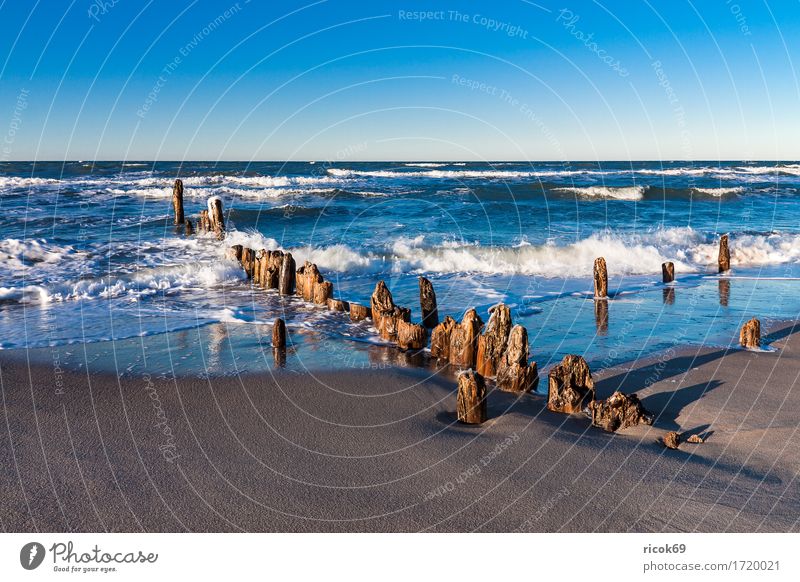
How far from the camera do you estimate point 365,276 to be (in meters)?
16.3

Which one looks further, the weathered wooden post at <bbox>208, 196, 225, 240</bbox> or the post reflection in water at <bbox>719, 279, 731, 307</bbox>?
the weathered wooden post at <bbox>208, 196, 225, 240</bbox>

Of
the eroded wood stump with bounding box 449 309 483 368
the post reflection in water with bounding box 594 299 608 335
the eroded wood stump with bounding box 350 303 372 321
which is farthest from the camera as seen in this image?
the eroded wood stump with bounding box 350 303 372 321

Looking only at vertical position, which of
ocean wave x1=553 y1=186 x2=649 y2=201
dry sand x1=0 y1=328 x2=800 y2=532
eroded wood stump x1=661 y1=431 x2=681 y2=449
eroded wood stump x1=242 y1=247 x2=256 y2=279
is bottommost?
dry sand x1=0 y1=328 x2=800 y2=532

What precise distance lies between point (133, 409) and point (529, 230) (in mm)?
21683

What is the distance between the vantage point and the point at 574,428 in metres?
5.83

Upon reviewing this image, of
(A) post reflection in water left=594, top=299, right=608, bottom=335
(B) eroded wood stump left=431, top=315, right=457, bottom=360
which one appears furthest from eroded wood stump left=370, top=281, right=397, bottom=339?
(A) post reflection in water left=594, top=299, right=608, bottom=335

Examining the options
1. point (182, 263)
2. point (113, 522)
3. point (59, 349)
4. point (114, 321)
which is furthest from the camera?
point (182, 263)

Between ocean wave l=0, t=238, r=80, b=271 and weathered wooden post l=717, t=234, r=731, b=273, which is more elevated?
weathered wooden post l=717, t=234, r=731, b=273

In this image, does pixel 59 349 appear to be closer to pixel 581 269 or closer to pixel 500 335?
pixel 500 335

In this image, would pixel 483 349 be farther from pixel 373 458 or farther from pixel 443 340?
pixel 373 458

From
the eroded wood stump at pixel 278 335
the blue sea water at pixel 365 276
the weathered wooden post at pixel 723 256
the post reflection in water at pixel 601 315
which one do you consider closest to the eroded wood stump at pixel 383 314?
the blue sea water at pixel 365 276

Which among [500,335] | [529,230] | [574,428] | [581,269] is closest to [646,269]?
[581,269]

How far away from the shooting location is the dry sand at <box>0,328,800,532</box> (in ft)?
13.5

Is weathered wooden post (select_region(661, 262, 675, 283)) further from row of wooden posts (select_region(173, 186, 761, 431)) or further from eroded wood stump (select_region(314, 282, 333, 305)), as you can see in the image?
eroded wood stump (select_region(314, 282, 333, 305))
